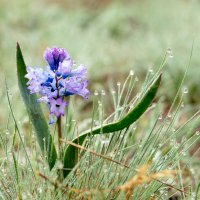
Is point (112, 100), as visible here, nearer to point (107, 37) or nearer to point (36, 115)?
point (36, 115)

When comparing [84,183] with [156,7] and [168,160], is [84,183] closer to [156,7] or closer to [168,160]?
[168,160]

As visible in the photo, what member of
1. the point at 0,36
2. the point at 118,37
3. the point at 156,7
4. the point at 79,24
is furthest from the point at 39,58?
the point at 156,7

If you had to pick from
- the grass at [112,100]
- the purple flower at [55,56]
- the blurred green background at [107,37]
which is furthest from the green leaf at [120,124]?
the blurred green background at [107,37]

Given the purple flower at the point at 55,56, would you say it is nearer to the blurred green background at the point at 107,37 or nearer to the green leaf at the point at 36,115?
the green leaf at the point at 36,115

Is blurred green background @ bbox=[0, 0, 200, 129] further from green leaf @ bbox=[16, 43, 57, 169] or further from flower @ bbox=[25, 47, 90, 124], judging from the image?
flower @ bbox=[25, 47, 90, 124]

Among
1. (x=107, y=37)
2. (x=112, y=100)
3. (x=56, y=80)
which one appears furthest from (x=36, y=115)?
(x=107, y=37)

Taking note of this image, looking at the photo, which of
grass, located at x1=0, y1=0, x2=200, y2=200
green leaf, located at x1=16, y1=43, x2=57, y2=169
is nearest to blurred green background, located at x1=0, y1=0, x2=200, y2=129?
grass, located at x1=0, y1=0, x2=200, y2=200
